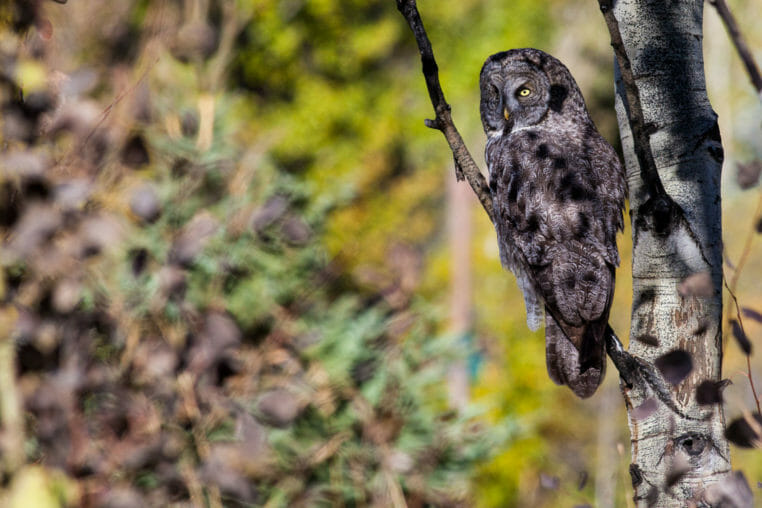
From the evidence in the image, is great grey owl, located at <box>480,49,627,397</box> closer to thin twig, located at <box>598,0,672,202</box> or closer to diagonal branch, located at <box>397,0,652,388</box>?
diagonal branch, located at <box>397,0,652,388</box>

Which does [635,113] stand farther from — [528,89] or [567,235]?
[528,89]

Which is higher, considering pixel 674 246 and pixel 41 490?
pixel 674 246

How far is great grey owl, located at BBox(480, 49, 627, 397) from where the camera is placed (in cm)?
140

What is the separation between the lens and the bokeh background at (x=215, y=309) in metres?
1.34

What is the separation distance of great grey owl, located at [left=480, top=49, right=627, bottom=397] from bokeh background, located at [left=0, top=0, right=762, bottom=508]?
0.24 metres

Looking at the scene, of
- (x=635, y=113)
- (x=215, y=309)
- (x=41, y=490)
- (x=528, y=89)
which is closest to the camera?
(x=635, y=113)

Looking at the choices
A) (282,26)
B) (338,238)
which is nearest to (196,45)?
(338,238)

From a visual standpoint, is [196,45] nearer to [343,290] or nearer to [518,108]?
[518,108]

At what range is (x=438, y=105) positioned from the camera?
118 cm

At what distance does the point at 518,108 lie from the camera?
6.31 feet

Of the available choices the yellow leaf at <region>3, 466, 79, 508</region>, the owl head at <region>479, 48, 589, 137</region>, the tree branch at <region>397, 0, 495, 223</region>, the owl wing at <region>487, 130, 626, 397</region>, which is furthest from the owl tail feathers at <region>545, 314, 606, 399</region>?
the yellow leaf at <region>3, 466, 79, 508</region>

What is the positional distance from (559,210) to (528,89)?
0.48 metres

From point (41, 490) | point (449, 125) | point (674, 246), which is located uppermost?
point (449, 125)

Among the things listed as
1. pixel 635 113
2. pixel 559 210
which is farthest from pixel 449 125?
pixel 559 210
